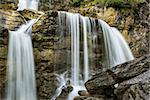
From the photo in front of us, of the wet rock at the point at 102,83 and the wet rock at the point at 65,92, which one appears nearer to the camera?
the wet rock at the point at 102,83

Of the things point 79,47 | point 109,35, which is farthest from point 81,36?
point 109,35

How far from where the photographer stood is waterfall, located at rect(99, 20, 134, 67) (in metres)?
12.5

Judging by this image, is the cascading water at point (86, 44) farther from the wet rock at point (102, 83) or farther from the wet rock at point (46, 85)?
the wet rock at point (102, 83)

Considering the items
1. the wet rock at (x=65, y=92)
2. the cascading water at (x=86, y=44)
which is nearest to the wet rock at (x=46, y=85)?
the wet rock at (x=65, y=92)

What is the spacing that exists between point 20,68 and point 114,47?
432 centimetres

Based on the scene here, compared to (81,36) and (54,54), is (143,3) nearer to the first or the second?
(81,36)

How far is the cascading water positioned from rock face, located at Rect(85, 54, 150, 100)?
380cm

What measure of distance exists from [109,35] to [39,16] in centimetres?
309

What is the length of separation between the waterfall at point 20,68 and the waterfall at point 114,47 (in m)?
3.42

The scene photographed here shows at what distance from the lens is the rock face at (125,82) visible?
5738mm

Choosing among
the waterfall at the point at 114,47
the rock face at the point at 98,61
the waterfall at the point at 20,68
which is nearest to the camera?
the rock face at the point at 98,61

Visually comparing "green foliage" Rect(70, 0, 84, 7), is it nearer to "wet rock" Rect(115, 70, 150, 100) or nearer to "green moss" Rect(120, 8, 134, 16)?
"green moss" Rect(120, 8, 134, 16)

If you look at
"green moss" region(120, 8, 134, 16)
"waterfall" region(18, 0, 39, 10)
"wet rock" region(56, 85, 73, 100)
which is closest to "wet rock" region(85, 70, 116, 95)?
"wet rock" region(56, 85, 73, 100)

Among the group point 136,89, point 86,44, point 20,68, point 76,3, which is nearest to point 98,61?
point 86,44
